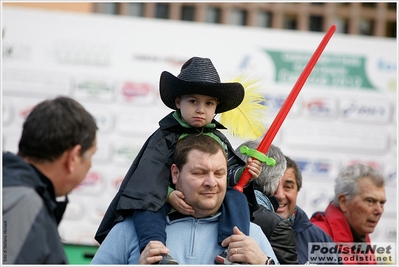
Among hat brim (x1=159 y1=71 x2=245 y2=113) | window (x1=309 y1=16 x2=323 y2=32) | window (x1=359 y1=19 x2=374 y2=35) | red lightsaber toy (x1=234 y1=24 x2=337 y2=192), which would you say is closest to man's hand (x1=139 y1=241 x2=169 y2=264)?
red lightsaber toy (x1=234 y1=24 x2=337 y2=192)

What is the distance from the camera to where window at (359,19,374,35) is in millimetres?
30766

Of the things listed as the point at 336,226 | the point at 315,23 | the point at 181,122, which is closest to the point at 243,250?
the point at 181,122

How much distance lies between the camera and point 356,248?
255 inches

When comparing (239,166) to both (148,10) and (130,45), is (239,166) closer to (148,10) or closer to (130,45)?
(130,45)

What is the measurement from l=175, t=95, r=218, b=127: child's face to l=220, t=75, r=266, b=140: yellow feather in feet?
1.39

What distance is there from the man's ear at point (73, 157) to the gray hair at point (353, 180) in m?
3.54

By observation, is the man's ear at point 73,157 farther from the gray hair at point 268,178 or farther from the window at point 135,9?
the window at point 135,9

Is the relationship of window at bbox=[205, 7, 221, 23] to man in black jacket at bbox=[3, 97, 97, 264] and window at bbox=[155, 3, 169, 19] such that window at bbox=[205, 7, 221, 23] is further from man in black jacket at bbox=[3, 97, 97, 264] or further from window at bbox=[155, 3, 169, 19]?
man in black jacket at bbox=[3, 97, 97, 264]

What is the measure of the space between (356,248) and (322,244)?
657 millimetres

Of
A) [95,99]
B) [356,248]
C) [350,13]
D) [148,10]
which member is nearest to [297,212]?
[356,248]

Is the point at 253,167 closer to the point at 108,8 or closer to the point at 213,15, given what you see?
the point at 108,8

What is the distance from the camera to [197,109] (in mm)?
4711

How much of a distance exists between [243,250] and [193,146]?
604 mm

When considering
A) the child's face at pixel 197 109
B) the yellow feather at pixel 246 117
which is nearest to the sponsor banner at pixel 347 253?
the yellow feather at pixel 246 117
